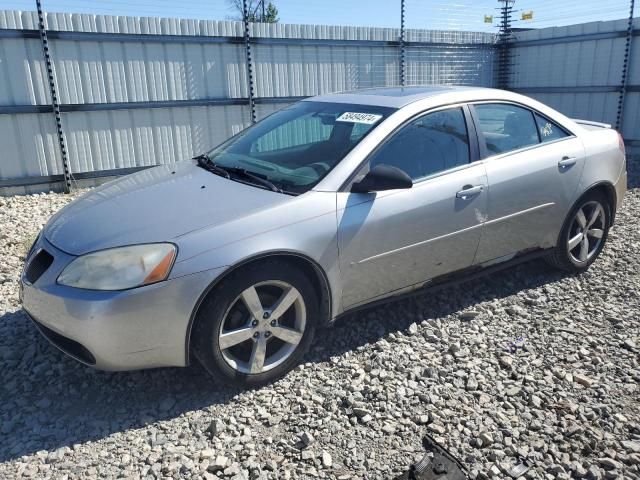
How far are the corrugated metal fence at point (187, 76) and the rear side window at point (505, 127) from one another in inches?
233

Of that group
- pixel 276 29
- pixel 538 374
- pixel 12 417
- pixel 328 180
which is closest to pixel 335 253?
pixel 328 180

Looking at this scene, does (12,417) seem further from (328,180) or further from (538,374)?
(538,374)

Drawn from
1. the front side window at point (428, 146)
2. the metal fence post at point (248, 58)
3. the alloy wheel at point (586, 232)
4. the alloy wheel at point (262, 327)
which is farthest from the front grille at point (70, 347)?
the metal fence post at point (248, 58)

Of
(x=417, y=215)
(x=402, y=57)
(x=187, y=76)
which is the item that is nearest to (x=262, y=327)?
(x=417, y=215)

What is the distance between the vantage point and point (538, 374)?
328 centimetres

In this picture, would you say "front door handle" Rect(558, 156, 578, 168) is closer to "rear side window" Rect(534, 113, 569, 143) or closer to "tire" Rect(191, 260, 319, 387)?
"rear side window" Rect(534, 113, 569, 143)

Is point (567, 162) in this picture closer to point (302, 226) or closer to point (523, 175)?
point (523, 175)

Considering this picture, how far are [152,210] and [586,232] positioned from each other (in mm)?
3570

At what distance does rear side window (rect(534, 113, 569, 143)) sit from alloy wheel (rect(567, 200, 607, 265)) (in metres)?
0.63

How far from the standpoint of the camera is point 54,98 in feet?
25.1

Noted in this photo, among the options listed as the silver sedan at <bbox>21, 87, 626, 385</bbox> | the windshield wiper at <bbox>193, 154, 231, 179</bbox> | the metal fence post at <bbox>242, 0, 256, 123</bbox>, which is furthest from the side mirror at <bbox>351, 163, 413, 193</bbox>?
the metal fence post at <bbox>242, 0, 256, 123</bbox>

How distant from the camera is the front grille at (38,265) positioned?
296cm

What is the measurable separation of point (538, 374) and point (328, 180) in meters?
1.72

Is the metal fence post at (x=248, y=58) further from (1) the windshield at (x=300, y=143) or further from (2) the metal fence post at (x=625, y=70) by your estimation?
(2) the metal fence post at (x=625, y=70)
